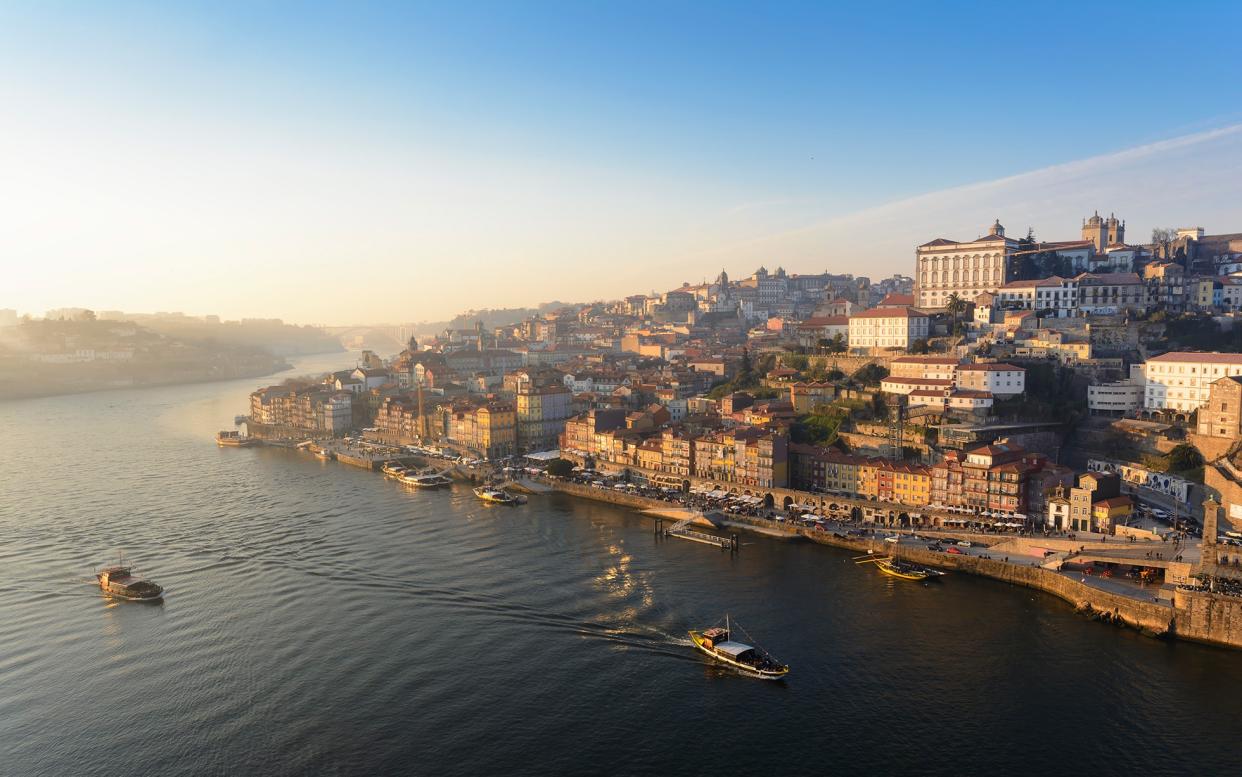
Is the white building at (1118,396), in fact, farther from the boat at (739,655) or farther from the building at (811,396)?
the boat at (739,655)

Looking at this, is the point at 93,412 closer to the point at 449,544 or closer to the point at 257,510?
the point at 257,510

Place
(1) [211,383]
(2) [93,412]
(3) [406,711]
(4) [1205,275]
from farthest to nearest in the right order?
(1) [211,383]
(2) [93,412]
(4) [1205,275]
(3) [406,711]

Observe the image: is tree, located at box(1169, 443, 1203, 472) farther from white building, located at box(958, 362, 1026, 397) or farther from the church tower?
the church tower

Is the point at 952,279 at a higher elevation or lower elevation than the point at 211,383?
higher

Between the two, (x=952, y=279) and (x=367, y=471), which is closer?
(x=367, y=471)

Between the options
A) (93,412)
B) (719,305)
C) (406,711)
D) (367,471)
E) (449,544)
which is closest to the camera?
(406,711)

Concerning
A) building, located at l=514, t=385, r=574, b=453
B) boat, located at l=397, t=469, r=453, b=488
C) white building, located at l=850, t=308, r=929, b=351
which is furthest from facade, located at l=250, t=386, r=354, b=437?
white building, located at l=850, t=308, r=929, b=351

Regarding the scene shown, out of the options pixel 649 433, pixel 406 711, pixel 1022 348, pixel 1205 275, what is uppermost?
pixel 1205 275

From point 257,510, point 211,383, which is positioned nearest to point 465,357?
point 257,510
